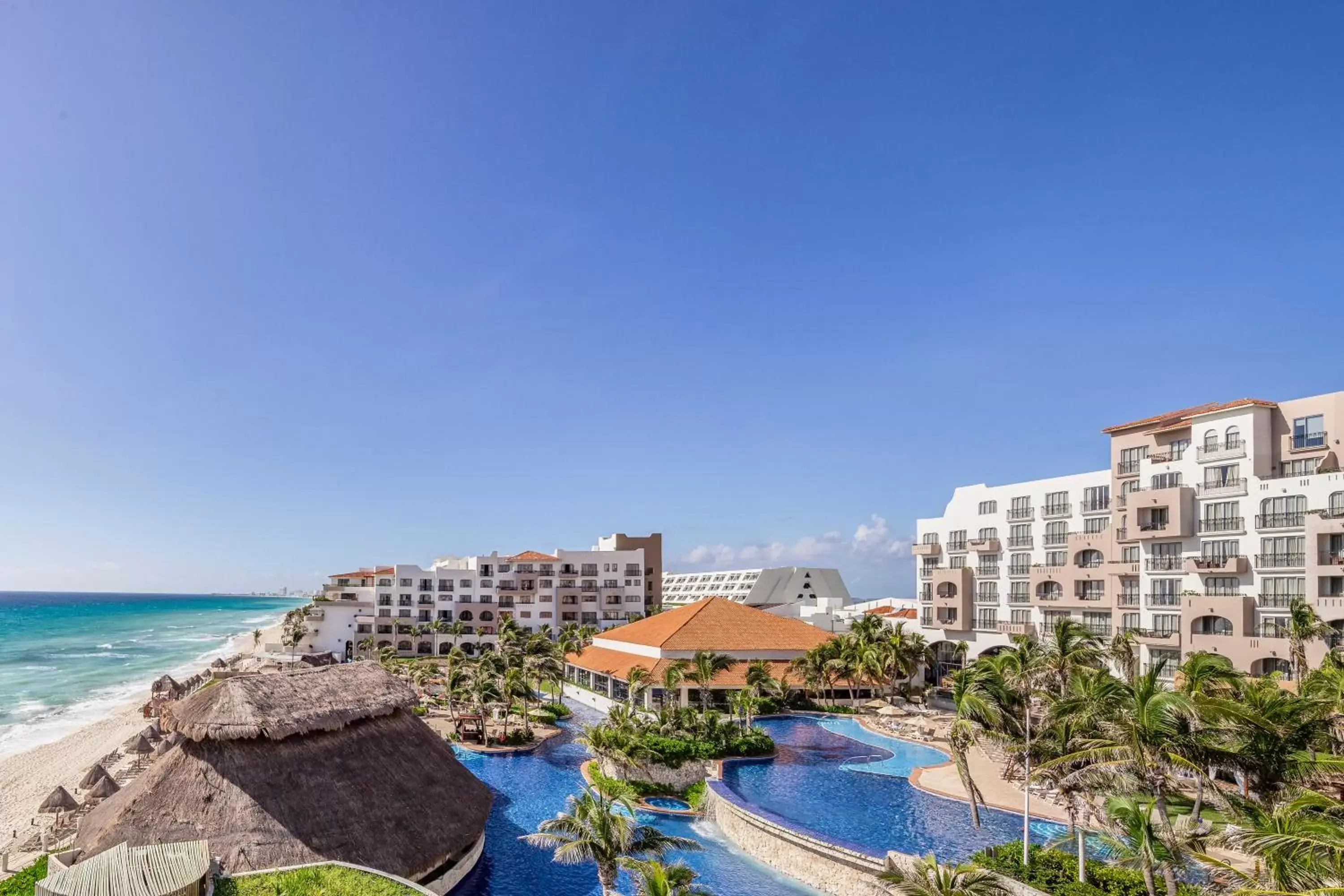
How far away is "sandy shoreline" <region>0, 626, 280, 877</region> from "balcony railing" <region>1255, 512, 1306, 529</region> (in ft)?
179

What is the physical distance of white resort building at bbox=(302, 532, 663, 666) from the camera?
8394cm

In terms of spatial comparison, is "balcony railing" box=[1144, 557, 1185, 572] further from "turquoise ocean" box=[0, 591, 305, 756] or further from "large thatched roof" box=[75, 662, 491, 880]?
"turquoise ocean" box=[0, 591, 305, 756]

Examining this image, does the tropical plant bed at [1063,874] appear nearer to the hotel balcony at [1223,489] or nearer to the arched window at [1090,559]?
the hotel balcony at [1223,489]

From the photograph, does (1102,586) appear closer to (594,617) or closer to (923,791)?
(923,791)

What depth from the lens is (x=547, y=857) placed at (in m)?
24.7

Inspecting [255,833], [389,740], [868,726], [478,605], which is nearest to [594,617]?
[478,605]

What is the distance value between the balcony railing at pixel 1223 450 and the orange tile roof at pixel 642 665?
2656 cm

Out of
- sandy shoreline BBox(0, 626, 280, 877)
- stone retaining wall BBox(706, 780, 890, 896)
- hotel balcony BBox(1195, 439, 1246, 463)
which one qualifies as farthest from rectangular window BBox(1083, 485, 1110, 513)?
sandy shoreline BBox(0, 626, 280, 877)

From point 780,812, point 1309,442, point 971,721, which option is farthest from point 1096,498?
point 780,812

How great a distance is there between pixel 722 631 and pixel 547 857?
26962 millimetres

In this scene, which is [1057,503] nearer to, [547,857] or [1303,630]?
[1303,630]

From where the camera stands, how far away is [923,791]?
30.2 meters

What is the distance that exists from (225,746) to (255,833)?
3.00 m

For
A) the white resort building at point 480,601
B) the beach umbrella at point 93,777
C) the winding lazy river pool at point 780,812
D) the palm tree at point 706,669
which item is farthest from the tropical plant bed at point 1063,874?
the white resort building at point 480,601
